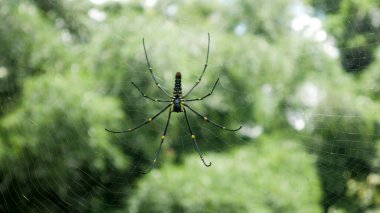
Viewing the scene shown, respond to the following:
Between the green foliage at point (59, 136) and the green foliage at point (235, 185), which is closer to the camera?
the green foliage at point (235, 185)

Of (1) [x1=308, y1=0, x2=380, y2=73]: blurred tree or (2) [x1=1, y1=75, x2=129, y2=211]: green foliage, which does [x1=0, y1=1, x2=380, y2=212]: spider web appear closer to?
(2) [x1=1, y1=75, x2=129, y2=211]: green foliage

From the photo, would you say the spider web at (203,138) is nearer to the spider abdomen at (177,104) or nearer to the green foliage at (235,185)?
the green foliage at (235,185)

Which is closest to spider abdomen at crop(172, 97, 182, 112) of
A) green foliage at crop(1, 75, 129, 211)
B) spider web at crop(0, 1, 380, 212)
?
spider web at crop(0, 1, 380, 212)

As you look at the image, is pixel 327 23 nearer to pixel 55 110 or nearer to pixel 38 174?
pixel 55 110

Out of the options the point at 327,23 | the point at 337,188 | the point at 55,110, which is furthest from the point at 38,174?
the point at 327,23

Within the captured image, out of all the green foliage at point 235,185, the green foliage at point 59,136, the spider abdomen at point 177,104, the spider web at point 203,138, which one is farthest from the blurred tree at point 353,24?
the spider abdomen at point 177,104

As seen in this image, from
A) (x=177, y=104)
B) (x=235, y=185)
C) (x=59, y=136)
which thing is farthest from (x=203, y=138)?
(x=177, y=104)

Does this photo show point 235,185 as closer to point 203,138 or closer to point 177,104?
point 203,138
